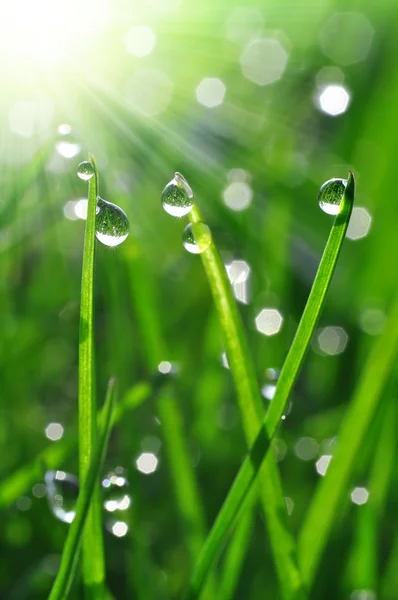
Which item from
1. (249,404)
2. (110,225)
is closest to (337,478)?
(249,404)

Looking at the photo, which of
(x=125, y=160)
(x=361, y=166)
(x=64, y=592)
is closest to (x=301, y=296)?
(x=361, y=166)

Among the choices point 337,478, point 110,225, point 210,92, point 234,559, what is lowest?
point 234,559

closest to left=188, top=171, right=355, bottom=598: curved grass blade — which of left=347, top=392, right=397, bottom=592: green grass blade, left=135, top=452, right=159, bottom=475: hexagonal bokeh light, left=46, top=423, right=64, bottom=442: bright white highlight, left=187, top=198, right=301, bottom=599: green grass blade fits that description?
left=187, top=198, right=301, bottom=599: green grass blade

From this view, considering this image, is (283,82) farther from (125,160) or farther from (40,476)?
(40,476)

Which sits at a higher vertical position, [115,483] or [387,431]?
[387,431]

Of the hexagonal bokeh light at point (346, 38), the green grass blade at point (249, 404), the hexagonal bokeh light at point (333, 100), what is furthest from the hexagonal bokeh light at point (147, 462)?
the hexagonal bokeh light at point (346, 38)

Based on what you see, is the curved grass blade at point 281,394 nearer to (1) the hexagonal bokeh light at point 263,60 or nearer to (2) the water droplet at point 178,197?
(2) the water droplet at point 178,197

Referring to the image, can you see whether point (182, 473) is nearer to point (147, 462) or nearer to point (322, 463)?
point (147, 462)
